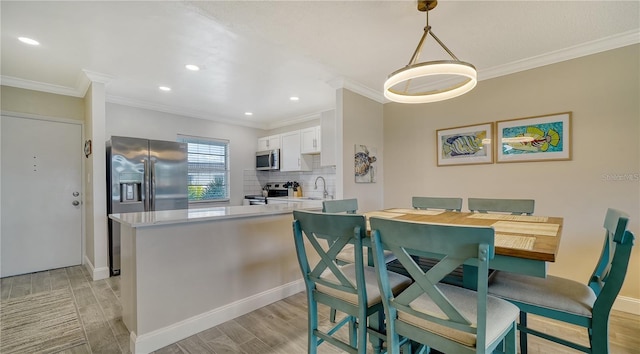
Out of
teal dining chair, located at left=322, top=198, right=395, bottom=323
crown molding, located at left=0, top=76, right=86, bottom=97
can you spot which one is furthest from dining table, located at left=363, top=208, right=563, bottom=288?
crown molding, located at left=0, top=76, right=86, bottom=97

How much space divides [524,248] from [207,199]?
493cm

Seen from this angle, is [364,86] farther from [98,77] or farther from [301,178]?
[98,77]

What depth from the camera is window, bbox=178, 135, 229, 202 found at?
4.95 meters

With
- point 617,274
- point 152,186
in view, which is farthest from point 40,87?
point 617,274

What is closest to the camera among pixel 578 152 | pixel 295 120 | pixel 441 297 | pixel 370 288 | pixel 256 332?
pixel 441 297

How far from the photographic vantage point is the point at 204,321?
2082 millimetres

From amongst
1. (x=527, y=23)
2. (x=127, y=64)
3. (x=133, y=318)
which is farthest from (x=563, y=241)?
(x=127, y=64)

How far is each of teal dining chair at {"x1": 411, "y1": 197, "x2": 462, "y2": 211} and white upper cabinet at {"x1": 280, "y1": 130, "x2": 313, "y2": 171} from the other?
101 inches

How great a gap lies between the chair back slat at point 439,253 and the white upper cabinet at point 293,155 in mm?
3866

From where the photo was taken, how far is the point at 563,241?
2662 millimetres

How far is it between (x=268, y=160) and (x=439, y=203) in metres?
3.55

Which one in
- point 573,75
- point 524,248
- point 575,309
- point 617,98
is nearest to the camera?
point 524,248

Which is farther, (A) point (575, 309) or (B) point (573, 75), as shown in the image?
(B) point (573, 75)

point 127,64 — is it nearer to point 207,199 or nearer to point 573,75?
point 207,199
